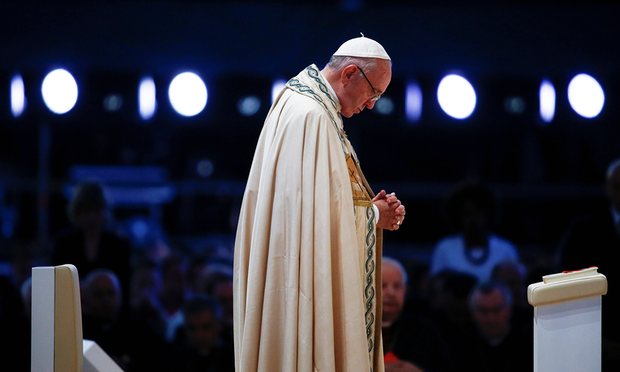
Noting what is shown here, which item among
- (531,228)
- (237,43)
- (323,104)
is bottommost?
(531,228)

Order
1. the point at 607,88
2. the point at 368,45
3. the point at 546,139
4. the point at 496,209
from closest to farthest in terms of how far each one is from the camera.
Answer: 1. the point at 368,45
2. the point at 496,209
3. the point at 607,88
4. the point at 546,139

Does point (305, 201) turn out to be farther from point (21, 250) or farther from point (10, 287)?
point (21, 250)

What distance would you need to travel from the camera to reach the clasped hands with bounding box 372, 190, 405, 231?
13.0 feet

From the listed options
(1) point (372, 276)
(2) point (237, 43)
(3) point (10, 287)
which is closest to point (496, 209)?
(2) point (237, 43)

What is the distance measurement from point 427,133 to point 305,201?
7.04 m

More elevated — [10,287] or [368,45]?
[368,45]

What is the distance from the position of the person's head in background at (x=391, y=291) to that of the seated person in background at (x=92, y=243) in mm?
1874

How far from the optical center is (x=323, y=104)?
12.7ft

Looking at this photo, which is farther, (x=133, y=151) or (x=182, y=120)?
(x=133, y=151)

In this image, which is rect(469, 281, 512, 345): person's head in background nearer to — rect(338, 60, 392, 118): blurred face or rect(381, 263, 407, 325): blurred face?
rect(381, 263, 407, 325): blurred face

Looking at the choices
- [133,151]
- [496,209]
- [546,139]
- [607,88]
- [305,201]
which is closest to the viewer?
[305,201]

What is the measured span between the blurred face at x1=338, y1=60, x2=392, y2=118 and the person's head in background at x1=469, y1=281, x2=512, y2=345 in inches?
103

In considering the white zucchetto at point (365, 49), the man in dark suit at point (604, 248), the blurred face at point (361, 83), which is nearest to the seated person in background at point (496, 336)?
the man in dark suit at point (604, 248)

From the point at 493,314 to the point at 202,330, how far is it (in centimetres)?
160
